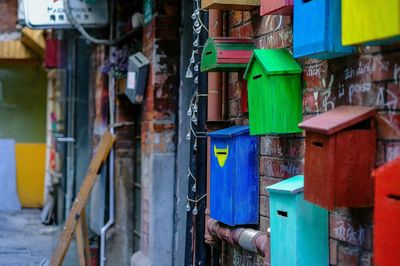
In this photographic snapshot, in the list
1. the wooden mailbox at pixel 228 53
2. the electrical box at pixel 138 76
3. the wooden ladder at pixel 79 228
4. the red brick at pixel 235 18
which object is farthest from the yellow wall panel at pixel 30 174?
the wooden mailbox at pixel 228 53

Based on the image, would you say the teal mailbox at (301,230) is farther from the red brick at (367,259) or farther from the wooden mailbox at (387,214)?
the wooden mailbox at (387,214)

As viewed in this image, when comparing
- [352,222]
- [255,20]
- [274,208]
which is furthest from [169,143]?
[352,222]

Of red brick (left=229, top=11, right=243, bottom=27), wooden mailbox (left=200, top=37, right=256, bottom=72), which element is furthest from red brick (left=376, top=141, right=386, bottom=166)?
red brick (left=229, top=11, right=243, bottom=27)

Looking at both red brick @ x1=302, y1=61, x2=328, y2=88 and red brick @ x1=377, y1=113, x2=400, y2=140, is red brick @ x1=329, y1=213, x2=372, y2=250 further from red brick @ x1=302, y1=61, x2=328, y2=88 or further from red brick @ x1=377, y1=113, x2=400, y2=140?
red brick @ x1=302, y1=61, x2=328, y2=88

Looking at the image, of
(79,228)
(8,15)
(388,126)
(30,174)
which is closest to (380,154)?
(388,126)

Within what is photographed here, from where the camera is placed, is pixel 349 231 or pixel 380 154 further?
pixel 349 231

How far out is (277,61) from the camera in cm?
335

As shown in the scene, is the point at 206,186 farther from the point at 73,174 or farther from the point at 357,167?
the point at 73,174

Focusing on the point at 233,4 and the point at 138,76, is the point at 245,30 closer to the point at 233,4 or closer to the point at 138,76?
the point at 233,4

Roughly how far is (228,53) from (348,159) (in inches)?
55.5

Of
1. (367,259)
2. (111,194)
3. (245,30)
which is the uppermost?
(245,30)

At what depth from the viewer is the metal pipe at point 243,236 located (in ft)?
11.9

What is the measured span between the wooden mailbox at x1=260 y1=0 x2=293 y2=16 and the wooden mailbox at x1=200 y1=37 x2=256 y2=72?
395mm

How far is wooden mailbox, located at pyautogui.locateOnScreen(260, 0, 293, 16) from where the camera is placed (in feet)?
10.8
